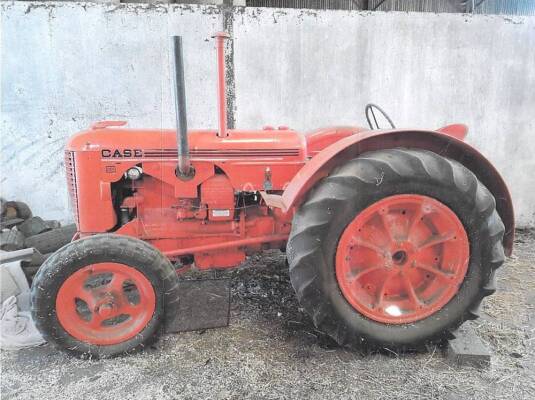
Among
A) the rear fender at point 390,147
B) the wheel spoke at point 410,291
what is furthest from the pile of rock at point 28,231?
the wheel spoke at point 410,291

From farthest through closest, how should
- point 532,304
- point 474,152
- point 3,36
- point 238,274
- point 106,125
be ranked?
point 3,36, point 238,274, point 532,304, point 106,125, point 474,152

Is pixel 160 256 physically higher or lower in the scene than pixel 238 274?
higher

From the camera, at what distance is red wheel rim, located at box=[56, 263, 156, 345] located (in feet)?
7.15

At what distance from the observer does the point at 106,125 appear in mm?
2672

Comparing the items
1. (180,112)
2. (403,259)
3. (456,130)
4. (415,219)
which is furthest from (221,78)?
(456,130)

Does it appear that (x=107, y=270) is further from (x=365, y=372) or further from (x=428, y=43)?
→ (x=428, y=43)

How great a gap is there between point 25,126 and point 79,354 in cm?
260

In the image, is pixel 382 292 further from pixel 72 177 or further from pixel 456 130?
pixel 72 177

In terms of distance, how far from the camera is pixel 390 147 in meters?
2.30

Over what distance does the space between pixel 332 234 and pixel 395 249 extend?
0.39 meters

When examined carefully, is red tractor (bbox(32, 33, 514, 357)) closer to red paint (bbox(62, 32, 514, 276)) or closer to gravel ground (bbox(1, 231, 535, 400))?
red paint (bbox(62, 32, 514, 276))

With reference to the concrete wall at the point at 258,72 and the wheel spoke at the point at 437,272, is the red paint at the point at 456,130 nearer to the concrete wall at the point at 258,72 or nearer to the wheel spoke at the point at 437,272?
the wheel spoke at the point at 437,272

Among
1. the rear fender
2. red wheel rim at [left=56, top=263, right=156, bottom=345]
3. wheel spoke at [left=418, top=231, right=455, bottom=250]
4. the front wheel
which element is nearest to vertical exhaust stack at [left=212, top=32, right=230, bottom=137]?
the rear fender

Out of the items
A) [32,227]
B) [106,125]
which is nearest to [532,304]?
[106,125]
